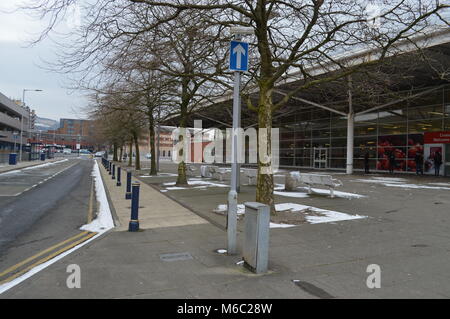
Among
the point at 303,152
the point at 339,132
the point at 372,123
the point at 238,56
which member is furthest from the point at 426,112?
the point at 238,56

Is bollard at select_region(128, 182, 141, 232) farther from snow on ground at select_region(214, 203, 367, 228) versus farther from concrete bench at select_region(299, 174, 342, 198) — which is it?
concrete bench at select_region(299, 174, 342, 198)

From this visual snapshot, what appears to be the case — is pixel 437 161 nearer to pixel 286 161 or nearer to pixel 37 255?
pixel 286 161

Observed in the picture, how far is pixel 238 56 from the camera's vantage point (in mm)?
6066

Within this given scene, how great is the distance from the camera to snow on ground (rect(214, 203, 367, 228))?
8536 millimetres

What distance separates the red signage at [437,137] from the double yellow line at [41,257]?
25.2m

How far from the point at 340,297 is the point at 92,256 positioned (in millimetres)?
3919

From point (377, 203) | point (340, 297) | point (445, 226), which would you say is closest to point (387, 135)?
point (377, 203)

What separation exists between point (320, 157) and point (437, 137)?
472 inches

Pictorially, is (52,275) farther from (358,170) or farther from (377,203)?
(358,170)

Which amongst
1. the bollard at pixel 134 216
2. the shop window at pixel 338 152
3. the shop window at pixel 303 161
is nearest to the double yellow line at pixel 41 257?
the bollard at pixel 134 216

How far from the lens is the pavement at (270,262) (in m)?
4.14

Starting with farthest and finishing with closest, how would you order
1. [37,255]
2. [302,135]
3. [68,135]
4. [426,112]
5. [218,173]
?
[68,135] → [302,135] → [426,112] → [218,173] → [37,255]

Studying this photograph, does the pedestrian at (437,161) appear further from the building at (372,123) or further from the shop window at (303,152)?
the shop window at (303,152)
